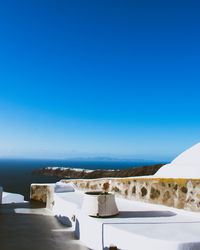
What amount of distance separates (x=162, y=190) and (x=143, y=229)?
6.66 feet

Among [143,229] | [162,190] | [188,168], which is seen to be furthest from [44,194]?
[143,229]

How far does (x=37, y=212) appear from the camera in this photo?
931 cm

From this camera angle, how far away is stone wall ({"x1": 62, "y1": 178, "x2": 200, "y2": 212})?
5.74m

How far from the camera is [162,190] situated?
21.3 ft

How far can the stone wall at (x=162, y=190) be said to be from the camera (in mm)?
5738

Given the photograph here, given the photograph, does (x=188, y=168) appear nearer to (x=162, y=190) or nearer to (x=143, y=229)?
(x=162, y=190)

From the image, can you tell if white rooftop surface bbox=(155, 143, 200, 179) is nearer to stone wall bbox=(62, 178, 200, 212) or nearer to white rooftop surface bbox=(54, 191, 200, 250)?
stone wall bbox=(62, 178, 200, 212)

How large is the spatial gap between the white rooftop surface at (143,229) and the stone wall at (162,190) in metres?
0.20

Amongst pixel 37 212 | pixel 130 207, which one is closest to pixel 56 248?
pixel 130 207

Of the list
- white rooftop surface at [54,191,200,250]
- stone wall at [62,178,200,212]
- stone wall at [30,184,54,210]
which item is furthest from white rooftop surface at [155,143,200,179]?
stone wall at [30,184,54,210]

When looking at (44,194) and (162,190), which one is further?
(44,194)

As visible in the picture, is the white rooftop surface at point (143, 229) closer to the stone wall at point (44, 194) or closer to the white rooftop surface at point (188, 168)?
the white rooftop surface at point (188, 168)

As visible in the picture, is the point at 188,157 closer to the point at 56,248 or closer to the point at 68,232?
the point at 68,232

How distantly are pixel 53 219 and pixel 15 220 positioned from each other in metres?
1.26
